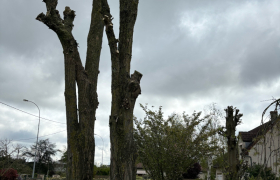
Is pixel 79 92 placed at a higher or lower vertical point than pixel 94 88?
lower

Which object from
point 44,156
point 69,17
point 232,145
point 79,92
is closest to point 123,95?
point 79,92

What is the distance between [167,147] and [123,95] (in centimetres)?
824

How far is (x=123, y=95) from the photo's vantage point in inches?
Answer: 203

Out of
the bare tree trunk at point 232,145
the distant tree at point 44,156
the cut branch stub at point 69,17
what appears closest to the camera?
the bare tree trunk at point 232,145

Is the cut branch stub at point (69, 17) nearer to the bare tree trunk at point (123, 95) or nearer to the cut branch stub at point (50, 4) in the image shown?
the cut branch stub at point (50, 4)

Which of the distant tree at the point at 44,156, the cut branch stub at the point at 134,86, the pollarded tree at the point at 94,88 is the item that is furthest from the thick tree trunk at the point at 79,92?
the distant tree at the point at 44,156

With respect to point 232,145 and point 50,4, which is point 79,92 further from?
point 232,145

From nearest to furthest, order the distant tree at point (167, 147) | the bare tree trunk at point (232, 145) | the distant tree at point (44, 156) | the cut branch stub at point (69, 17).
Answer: the bare tree trunk at point (232, 145) → the cut branch stub at point (69, 17) → the distant tree at point (167, 147) → the distant tree at point (44, 156)

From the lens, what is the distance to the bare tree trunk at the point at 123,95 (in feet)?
16.0

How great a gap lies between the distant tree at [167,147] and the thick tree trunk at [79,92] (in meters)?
7.08

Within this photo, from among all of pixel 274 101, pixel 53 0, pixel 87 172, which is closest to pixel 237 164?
pixel 274 101

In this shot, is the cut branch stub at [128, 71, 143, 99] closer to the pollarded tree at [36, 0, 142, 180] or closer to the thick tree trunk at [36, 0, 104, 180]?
the pollarded tree at [36, 0, 142, 180]

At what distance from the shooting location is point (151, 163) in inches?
510

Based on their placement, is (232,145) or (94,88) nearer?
(232,145)
